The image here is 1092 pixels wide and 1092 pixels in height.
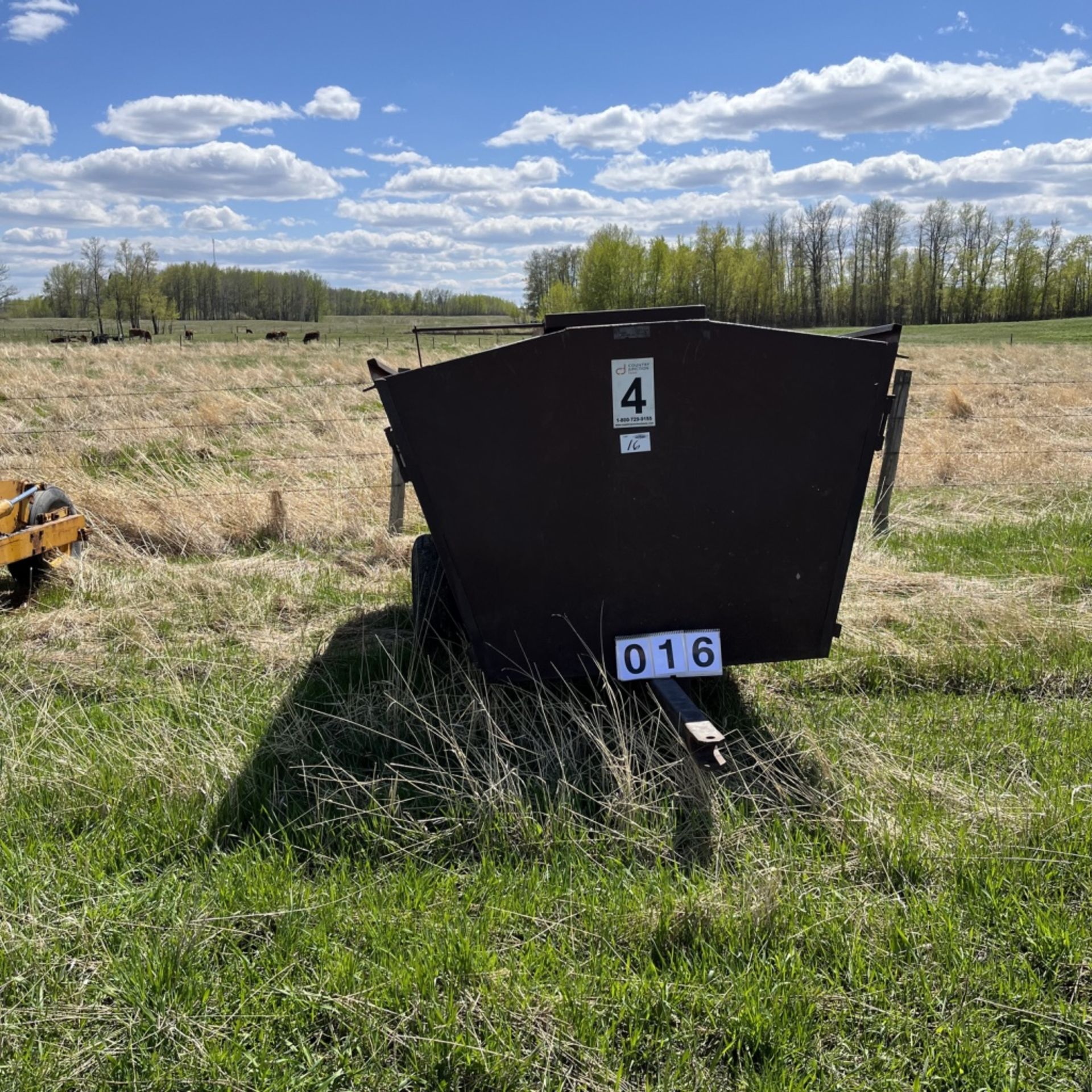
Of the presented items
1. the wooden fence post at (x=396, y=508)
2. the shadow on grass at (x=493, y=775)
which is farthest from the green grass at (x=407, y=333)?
the shadow on grass at (x=493, y=775)

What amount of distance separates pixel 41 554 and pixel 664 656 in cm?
436

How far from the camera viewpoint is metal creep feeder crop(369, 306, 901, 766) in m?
3.70

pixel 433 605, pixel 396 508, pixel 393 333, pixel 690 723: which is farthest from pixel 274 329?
pixel 690 723

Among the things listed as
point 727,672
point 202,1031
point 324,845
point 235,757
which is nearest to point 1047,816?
point 727,672

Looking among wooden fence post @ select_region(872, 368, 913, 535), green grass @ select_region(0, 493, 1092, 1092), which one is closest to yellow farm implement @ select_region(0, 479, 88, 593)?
green grass @ select_region(0, 493, 1092, 1092)

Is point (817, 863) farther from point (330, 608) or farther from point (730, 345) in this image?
point (330, 608)

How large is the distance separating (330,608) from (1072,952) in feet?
14.4

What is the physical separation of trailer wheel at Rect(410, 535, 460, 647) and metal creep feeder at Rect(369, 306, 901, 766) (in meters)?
0.92

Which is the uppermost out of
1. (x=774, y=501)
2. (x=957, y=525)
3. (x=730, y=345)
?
(x=730, y=345)

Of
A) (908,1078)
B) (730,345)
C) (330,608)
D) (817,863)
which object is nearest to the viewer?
(908,1078)

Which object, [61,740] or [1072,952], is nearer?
[1072,952]

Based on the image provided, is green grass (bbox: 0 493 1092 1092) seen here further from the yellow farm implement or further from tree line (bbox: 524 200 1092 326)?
tree line (bbox: 524 200 1092 326)

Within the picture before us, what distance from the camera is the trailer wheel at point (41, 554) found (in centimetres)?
619

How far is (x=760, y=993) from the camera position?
8.41ft
